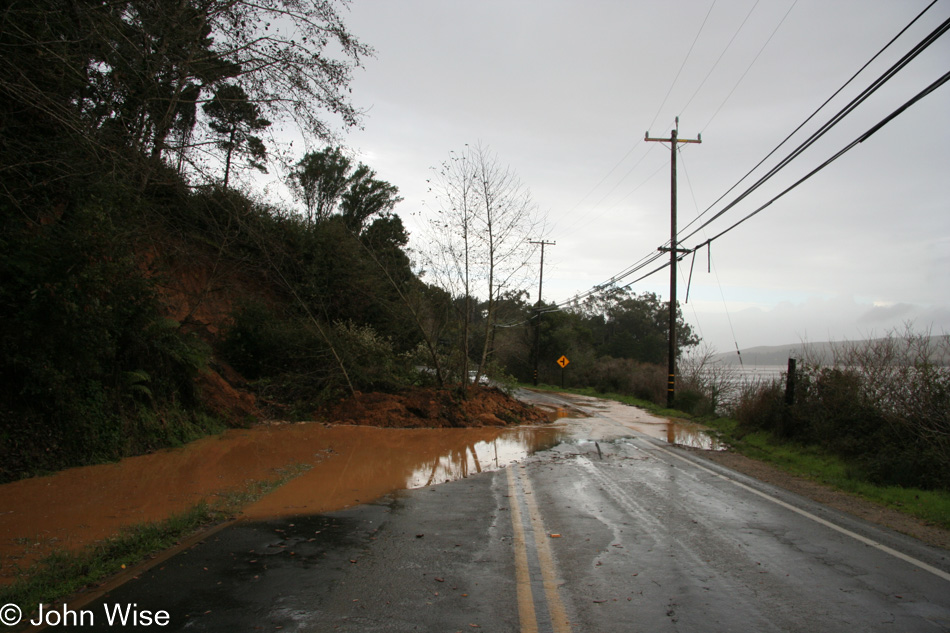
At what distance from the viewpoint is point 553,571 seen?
5312 millimetres

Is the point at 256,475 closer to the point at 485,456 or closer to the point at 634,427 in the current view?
the point at 485,456

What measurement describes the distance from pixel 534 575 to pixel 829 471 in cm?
893

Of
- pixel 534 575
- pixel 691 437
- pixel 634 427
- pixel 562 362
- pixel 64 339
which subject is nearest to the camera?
pixel 534 575

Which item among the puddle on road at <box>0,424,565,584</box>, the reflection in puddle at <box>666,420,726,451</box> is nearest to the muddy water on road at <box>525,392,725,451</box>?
the reflection in puddle at <box>666,420,726,451</box>

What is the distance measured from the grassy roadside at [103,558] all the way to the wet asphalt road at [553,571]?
38 cm

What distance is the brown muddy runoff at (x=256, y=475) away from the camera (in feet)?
21.8

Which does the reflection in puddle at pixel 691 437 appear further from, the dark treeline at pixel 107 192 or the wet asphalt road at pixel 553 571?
the dark treeline at pixel 107 192

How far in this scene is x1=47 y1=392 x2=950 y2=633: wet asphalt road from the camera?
430cm

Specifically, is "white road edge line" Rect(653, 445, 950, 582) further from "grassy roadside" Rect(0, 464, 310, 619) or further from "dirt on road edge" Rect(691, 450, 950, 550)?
"grassy roadside" Rect(0, 464, 310, 619)

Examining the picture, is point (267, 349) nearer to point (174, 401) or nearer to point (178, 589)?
point (174, 401)

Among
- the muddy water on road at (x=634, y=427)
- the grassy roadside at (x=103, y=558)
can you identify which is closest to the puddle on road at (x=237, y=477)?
the grassy roadside at (x=103, y=558)

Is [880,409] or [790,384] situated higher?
[790,384]

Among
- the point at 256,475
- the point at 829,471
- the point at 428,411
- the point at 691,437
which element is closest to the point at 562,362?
the point at 428,411

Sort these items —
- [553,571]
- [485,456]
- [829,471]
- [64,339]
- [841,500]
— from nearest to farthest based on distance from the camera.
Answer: [553,571]
[841,500]
[64,339]
[829,471]
[485,456]
